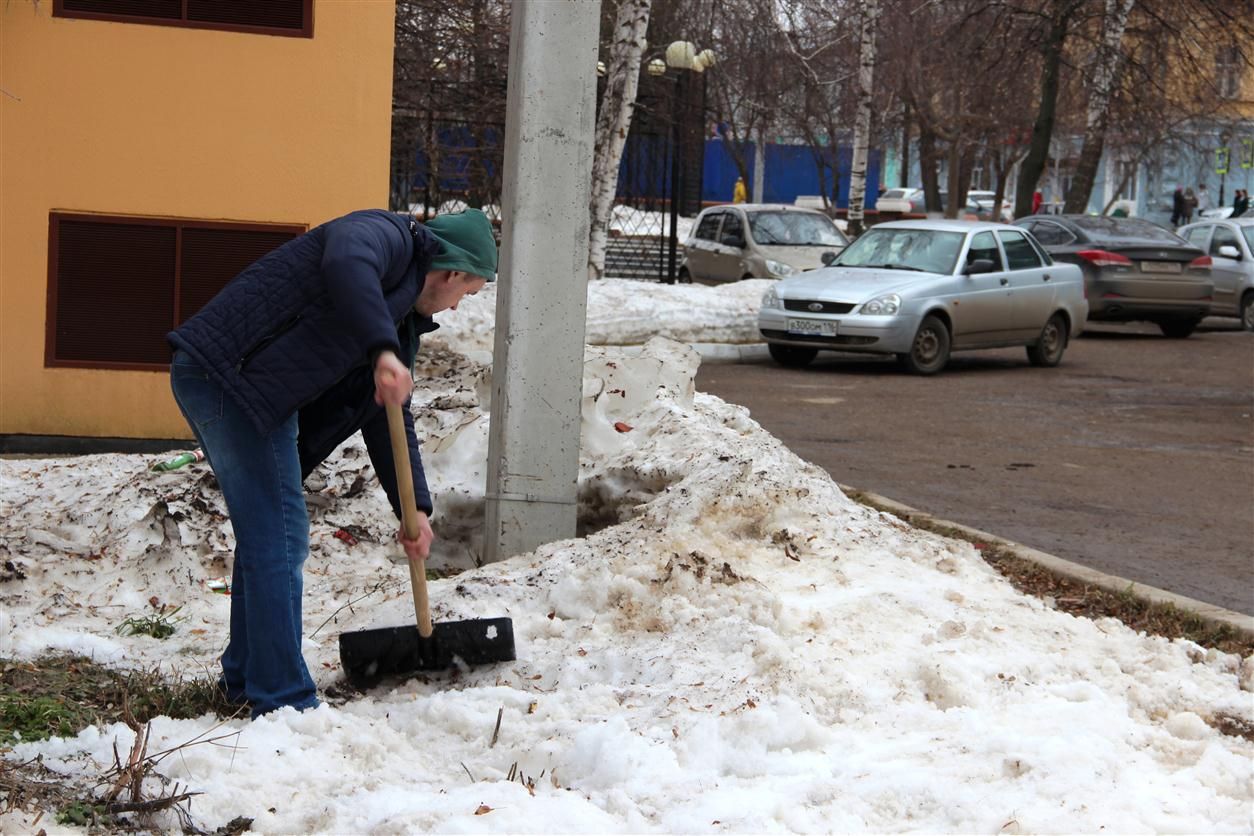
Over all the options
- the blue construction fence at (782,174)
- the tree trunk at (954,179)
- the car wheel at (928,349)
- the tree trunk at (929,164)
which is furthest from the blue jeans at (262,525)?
the blue construction fence at (782,174)

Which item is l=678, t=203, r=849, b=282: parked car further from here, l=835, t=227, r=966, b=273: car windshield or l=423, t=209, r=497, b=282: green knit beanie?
l=423, t=209, r=497, b=282: green knit beanie

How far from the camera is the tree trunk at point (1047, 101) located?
29.8 m

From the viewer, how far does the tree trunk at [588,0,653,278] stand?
18438 millimetres

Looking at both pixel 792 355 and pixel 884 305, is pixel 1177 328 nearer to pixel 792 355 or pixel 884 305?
pixel 792 355

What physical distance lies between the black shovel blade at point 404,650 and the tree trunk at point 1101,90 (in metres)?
27.1

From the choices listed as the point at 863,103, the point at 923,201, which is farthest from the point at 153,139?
the point at 923,201

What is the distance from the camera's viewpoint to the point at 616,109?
759 inches

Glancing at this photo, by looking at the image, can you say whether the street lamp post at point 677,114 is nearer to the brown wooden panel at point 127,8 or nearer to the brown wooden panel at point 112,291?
the brown wooden panel at point 127,8

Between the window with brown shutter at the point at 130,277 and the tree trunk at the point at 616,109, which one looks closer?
the window with brown shutter at the point at 130,277

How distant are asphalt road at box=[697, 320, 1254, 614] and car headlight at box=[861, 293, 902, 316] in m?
0.68

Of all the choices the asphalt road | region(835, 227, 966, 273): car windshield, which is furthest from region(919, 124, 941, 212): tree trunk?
region(835, 227, 966, 273): car windshield

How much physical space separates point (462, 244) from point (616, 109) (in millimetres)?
15203

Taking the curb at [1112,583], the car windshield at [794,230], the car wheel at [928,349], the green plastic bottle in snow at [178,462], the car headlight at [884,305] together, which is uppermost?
the car windshield at [794,230]

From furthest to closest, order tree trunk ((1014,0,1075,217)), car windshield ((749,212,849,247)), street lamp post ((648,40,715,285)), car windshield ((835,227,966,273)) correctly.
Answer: tree trunk ((1014,0,1075,217)), car windshield ((749,212,849,247)), street lamp post ((648,40,715,285)), car windshield ((835,227,966,273))
